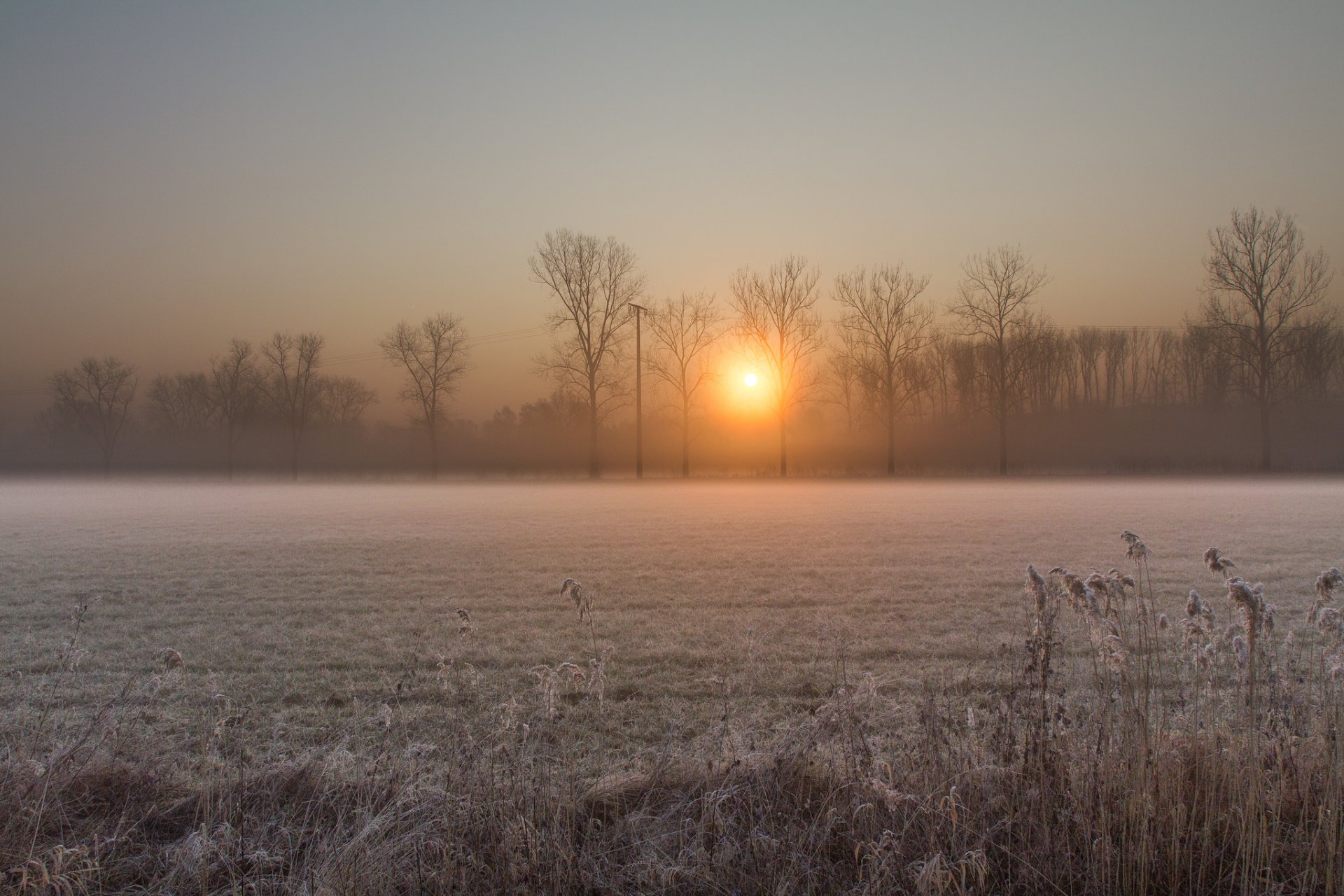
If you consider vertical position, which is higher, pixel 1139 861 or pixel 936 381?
pixel 936 381

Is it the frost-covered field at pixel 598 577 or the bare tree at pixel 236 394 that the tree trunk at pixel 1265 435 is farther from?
the bare tree at pixel 236 394

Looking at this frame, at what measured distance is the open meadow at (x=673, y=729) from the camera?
304 centimetres

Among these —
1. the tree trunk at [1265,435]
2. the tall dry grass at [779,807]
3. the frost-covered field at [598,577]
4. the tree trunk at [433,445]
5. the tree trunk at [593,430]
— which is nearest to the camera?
the tall dry grass at [779,807]

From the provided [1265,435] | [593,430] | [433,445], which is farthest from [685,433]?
[1265,435]

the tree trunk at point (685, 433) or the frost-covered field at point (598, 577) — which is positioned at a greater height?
the tree trunk at point (685, 433)

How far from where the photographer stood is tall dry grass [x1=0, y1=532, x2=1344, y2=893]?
2959 millimetres

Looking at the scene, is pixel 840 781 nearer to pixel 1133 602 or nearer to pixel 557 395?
pixel 1133 602

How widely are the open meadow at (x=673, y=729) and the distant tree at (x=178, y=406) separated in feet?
241

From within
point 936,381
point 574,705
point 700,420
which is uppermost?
point 936,381

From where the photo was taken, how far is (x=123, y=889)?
9.80 feet

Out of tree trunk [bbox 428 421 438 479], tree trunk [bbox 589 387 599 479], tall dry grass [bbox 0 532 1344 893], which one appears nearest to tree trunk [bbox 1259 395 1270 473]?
tree trunk [bbox 589 387 599 479]

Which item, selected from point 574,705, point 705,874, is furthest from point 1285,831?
point 574,705

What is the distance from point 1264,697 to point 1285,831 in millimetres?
2068

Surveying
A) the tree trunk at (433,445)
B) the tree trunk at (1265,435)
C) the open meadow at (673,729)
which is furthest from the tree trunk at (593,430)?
the tree trunk at (1265,435)
